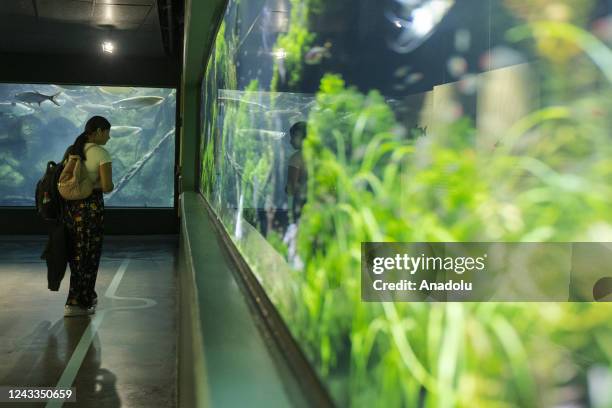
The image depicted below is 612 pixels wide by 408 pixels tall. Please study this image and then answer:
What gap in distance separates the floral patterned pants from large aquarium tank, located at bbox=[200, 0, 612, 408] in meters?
4.89

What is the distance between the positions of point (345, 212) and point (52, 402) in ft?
10.7

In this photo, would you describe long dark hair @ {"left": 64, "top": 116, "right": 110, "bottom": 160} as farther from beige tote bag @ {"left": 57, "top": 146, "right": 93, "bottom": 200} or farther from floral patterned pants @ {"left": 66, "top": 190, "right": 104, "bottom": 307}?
floral patterned pants @ {"left": 66, "top": 190, "right": 104, "bottom": 307}

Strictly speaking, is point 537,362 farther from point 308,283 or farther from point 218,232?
point 218,232

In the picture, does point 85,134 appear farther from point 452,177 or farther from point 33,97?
point 33,97

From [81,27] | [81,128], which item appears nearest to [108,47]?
[81,27]

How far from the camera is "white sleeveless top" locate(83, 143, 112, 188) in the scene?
A: 579cm

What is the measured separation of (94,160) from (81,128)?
31.5ft

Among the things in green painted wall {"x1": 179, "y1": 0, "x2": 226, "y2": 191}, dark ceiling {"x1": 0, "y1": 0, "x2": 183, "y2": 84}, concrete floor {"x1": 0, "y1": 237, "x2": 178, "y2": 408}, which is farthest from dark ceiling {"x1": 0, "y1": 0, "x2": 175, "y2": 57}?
→ concrete floor {"x1": 0, "y1": 237, "x2": 178, "y2": 408}

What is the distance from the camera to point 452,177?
65 cm

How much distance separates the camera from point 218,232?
4.04 metres

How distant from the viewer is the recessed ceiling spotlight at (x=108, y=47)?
1187 cm

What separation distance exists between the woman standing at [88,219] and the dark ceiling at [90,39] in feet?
11.1

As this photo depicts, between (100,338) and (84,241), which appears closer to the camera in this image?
(100,338)

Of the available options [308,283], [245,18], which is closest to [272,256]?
[308,283]
